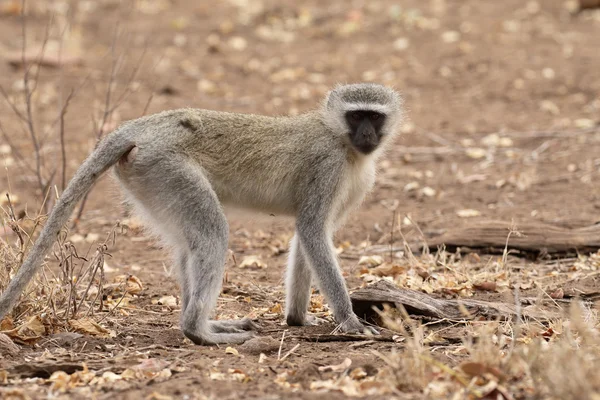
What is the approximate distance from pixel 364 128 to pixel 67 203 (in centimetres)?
210

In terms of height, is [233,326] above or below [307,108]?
below

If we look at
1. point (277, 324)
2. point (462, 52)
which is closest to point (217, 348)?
point (277, 324)

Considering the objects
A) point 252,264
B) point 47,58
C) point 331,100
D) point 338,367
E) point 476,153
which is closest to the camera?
point 338,367

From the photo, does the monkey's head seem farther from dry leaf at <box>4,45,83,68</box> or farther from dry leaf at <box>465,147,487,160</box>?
dry leaf at <box>4,45,83,68</box>

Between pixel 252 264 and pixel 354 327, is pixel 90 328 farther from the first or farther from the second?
pixel 252 264

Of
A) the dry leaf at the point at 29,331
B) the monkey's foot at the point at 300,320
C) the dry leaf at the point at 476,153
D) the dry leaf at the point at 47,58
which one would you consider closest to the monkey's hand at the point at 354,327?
the monkey's foot at the point at 300,320

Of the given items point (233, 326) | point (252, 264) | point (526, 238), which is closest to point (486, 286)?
point (526, 238)

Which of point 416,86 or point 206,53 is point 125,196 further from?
point 206,53

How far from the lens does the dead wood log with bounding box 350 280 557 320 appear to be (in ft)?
19.4

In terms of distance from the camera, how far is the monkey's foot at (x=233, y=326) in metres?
5.81

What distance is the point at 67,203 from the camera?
17.3 feet

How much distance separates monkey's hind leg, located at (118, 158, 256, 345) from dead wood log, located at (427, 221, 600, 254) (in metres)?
2.63

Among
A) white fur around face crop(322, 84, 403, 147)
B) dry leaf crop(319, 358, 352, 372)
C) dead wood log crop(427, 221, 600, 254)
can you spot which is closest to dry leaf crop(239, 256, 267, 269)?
dead wood log crop(427, 221, 600, 254)

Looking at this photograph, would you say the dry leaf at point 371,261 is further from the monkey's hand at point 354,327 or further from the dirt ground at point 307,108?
the monkey's hand at point 354,327
